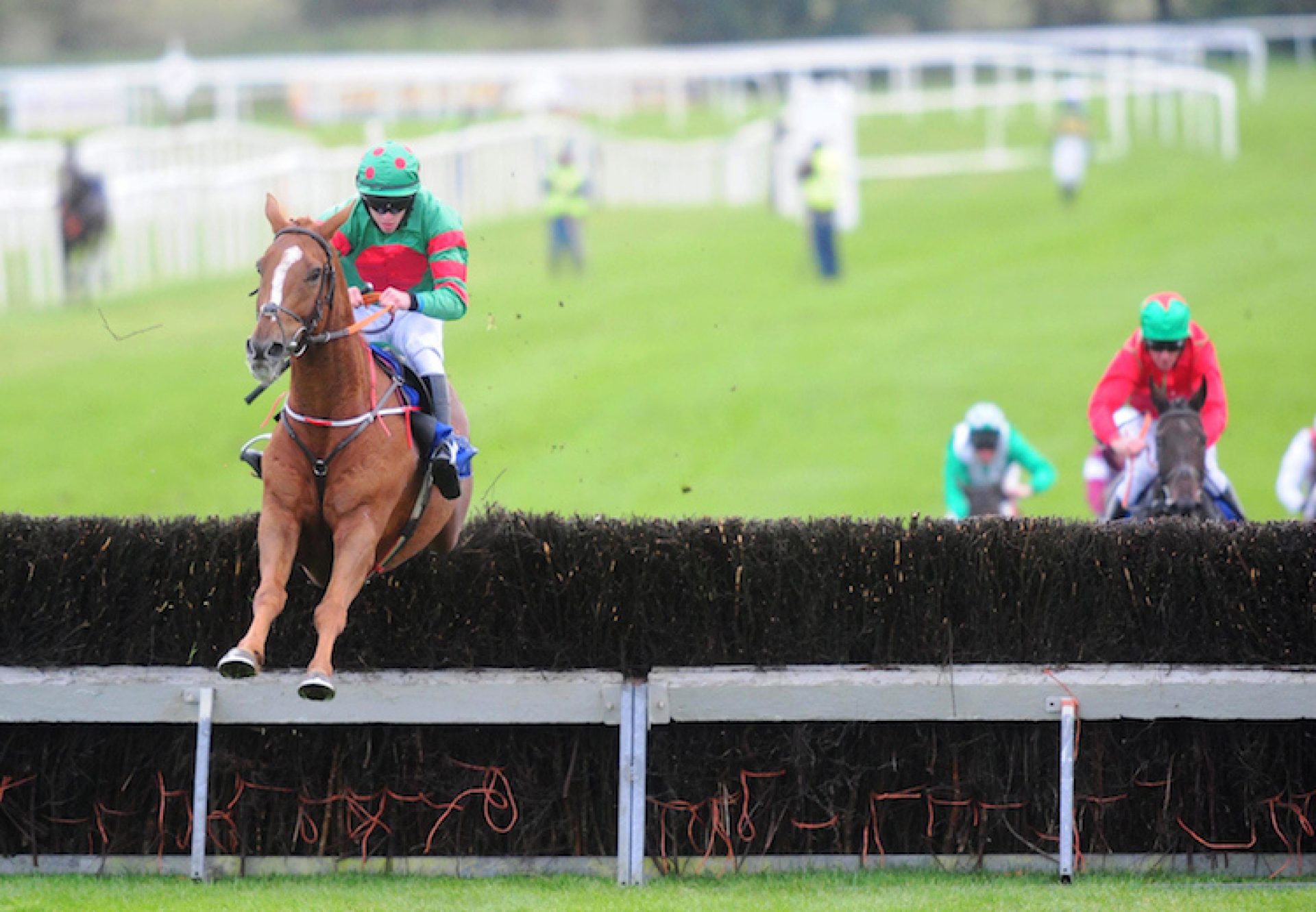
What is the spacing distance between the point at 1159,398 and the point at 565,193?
14.9 meters

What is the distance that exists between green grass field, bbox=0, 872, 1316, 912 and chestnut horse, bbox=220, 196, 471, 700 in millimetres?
776

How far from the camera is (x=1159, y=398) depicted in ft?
27.3

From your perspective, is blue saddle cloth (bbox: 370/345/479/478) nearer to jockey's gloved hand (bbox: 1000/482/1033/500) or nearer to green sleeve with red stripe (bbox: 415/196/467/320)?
green sleeve with red stripe (bbox: 415/196/467/320)

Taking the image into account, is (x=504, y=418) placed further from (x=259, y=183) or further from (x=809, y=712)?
(x=809, y=712)

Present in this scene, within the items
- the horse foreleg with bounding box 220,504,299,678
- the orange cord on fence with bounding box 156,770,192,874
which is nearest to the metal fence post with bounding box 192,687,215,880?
the orange cord on fence with bounding box 156,770,192,874

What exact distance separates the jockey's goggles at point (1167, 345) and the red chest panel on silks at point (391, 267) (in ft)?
11.5

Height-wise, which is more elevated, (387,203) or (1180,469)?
(387,203)

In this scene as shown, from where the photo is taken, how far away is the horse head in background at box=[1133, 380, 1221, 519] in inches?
304

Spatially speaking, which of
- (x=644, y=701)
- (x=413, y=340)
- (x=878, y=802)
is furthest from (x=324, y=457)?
(x=878, y=802)

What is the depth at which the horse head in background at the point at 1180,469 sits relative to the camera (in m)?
7.71

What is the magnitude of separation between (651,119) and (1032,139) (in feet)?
20.1

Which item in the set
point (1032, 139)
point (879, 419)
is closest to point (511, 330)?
point (879, 419)

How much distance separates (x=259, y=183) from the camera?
22.9 m

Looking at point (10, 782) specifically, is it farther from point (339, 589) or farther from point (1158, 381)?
point (1158, 381)
